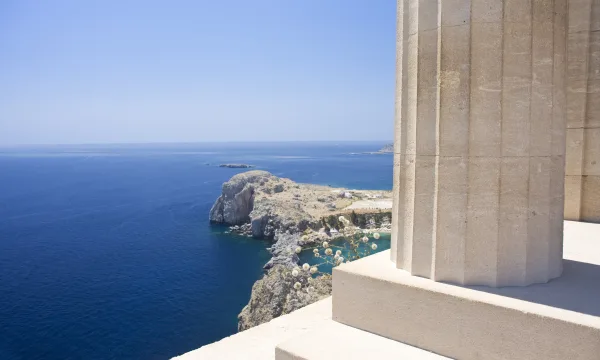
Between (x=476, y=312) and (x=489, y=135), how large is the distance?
1.59 meters

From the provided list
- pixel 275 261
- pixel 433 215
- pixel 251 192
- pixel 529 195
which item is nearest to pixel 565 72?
pixel 529 195

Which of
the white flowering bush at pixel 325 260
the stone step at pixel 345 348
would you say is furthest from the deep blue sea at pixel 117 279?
the stone step at pixel 345 348

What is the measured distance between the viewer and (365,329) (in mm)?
4535

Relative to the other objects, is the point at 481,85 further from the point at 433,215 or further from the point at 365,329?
the point at 365,329

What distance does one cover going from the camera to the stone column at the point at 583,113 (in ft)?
24.1

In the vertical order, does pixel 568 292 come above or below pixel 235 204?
above

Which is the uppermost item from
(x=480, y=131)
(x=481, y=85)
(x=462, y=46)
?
(x=462, y=46)

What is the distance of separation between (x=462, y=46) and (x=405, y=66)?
630 millimetres

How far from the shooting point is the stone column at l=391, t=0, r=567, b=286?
3.98 m

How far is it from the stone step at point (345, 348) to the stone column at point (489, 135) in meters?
0.78

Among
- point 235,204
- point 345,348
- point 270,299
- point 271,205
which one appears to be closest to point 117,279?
point 270,299

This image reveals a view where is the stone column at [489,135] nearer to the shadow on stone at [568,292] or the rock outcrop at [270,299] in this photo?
the shadow on stone at [568,292]

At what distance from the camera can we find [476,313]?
12.4 feet

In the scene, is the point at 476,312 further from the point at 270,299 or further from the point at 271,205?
the point at 271,205
